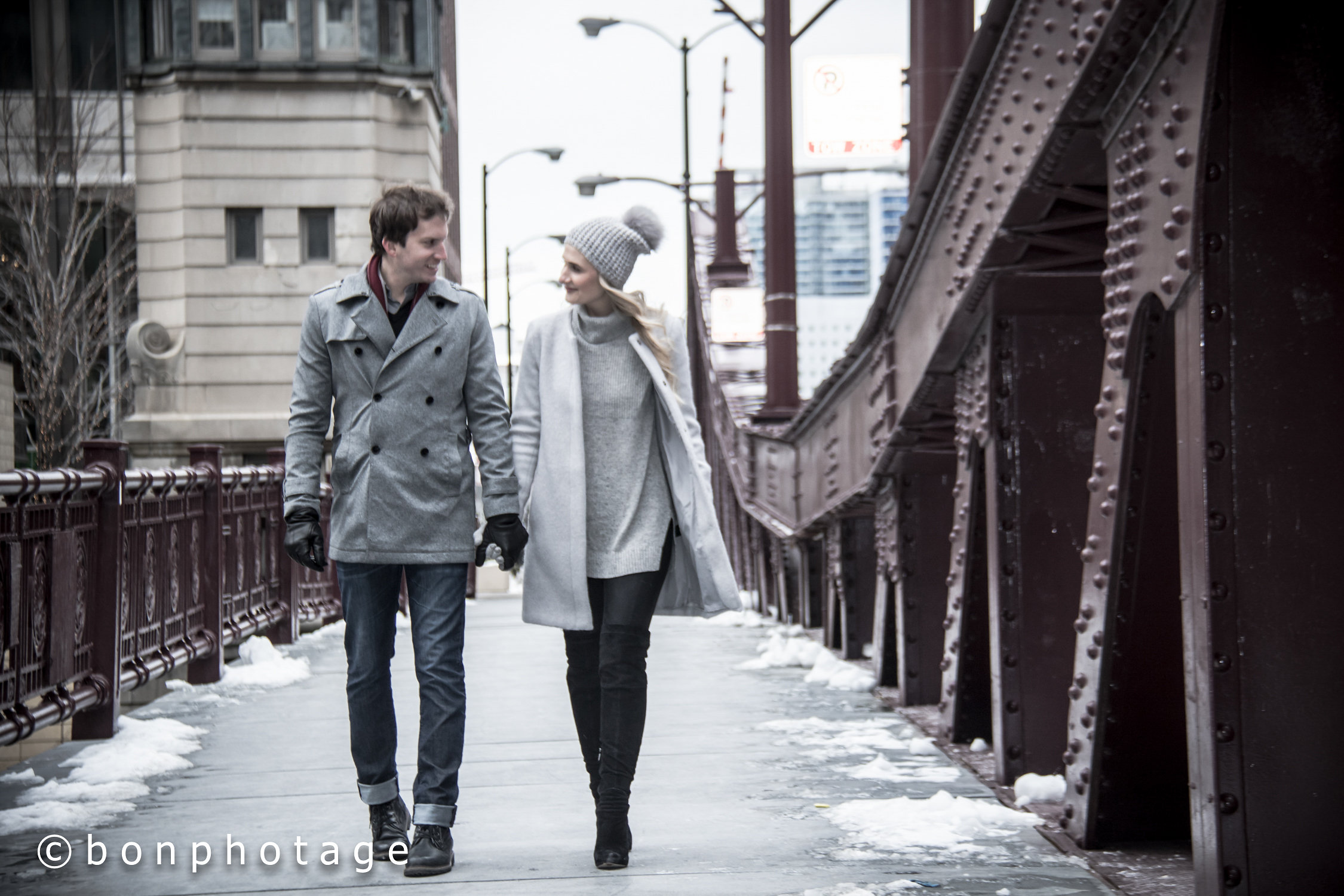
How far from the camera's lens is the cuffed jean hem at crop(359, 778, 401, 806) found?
14.4 feet

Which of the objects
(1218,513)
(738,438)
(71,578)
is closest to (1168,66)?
(1218,513)

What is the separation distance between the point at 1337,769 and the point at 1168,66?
64.4 inches

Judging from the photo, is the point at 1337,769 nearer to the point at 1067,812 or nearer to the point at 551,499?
the point at 1067,812

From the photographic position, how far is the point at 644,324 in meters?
4.43

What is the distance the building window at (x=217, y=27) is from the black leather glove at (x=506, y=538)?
912 inches

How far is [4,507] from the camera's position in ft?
18.0

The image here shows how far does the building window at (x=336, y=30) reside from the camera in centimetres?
2533

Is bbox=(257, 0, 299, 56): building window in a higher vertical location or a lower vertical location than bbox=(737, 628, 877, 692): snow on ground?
higher

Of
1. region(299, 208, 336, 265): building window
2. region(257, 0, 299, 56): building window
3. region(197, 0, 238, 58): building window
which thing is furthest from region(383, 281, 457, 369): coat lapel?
region(197, 0, 238, 58): building window

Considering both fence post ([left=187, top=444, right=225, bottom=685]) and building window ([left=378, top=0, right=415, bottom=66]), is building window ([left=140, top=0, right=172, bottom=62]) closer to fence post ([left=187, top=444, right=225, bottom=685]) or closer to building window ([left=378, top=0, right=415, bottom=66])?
building window ([left=378, top=0, right=415, bottom=66])

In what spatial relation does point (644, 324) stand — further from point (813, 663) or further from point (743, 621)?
point (743, 621)

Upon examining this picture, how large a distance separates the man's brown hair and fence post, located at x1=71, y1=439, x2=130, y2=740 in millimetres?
3020

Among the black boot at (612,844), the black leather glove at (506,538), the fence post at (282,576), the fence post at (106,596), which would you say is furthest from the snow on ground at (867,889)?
the fence post at (282,576)

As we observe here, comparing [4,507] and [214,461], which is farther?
[214,461]
